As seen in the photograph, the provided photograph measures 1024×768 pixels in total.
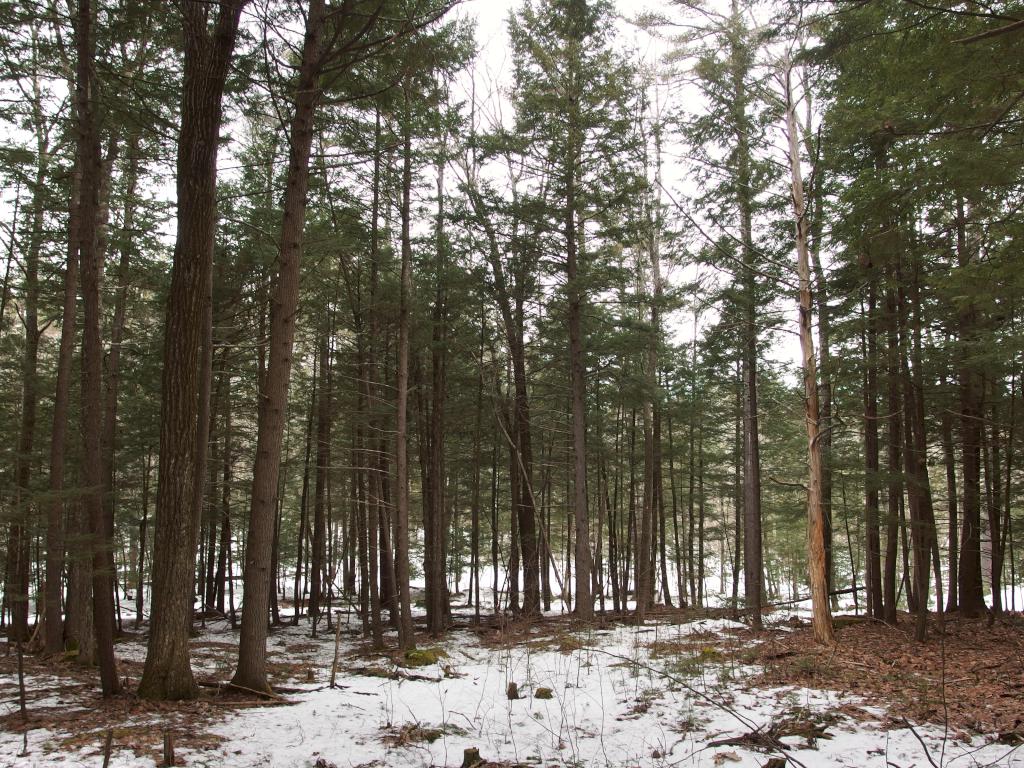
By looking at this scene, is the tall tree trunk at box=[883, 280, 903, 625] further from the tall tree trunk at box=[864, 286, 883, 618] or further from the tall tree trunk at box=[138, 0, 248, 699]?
the tall tree trunk at box=[138, 0, 248, 699]

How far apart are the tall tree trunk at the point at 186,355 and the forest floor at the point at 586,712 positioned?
565 millimetres

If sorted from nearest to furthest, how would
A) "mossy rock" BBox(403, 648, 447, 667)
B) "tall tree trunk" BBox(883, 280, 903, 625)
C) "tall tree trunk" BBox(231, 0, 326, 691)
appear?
1. "tall tree trunk" BBox(231, 0, 326, 691)
2. "mossy rock" BBox(403, 648, 447, 667)
3. "tall tree trunk" BBox(883, 280, 903, 625)

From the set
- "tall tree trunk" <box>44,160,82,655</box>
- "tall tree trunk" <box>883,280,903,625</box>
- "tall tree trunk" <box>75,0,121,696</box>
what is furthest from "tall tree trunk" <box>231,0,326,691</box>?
"tall tree trunk" <box>883,280,903,625</box>

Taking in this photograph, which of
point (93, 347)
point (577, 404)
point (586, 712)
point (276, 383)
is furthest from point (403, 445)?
point (586, 712)

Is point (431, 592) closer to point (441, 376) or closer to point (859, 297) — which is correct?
point (441, 376)

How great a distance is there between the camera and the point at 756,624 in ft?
38.9

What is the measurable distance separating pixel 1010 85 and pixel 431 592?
43.8 ft

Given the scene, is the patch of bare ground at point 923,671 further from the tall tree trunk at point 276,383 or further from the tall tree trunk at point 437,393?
the tall tree trunk at point 437,393

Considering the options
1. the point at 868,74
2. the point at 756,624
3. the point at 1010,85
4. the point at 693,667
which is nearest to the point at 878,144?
the point at 868,74

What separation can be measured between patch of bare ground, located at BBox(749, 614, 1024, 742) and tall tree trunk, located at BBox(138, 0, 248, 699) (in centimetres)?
619

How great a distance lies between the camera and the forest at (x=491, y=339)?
5.41 m

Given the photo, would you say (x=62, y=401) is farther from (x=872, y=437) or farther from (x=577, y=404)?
(x=872, y=437)

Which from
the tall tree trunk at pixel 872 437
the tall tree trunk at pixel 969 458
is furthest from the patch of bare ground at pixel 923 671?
the tall tree trunk at pixel 872 437

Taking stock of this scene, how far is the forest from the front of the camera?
17.7 feet
